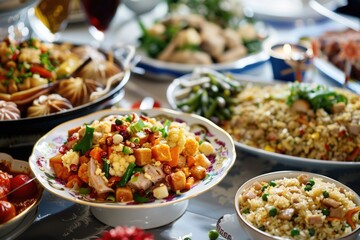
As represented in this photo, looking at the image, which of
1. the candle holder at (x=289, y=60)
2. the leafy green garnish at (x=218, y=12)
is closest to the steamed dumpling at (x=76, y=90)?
the candle holder at (x=289, y=60)

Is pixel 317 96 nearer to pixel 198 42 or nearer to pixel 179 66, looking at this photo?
pixel 179 66

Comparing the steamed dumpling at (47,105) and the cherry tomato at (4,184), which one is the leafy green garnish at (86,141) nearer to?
the cherry tomato at (4,184)

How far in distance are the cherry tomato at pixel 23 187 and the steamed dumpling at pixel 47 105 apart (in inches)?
14.1

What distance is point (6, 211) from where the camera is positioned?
1564 mm

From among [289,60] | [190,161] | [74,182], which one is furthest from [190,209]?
[289,60]

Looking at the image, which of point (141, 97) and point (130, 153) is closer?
point (130, 153)

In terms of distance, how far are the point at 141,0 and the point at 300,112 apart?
162 centimetres

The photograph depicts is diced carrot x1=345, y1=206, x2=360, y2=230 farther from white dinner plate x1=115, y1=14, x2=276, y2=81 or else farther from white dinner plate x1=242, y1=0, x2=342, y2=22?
white dinner plate x1=242, y1=0, x2=342, y2=22

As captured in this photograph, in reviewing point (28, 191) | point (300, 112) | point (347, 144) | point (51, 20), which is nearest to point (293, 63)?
point (300, 112)

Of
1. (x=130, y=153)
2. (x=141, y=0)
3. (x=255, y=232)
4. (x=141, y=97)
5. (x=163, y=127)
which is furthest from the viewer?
(x=141, y=0)

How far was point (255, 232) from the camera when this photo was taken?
4.82 feet

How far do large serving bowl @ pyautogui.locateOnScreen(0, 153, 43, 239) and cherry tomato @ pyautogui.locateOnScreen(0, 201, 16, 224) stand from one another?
0.6 inches

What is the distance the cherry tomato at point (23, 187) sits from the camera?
1.69m

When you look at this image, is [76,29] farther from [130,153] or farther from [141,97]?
[130,153]
